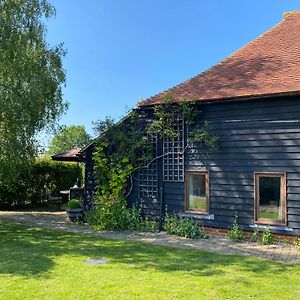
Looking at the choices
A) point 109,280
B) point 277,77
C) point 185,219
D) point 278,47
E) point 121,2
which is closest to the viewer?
point 109,280

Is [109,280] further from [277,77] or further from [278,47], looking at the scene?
[278,47]

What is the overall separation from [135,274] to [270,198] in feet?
15.5

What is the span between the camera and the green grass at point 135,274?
18.1 ft

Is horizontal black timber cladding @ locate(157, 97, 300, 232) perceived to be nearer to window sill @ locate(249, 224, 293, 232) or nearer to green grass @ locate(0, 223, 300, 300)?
window sill @ locate(249, 224, 293, 232)

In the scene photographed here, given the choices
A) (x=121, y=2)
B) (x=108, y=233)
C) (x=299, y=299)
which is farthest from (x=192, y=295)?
(x=121, y=2)

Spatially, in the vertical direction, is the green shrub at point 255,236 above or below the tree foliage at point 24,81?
below

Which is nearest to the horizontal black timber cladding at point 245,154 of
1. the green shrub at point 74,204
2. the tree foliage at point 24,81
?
the green shrub at point 74,204

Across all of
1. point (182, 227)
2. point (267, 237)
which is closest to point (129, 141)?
point (182, 227)

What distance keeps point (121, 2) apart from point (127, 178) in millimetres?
7787

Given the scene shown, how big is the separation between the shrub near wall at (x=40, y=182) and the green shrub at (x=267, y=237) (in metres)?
11.8

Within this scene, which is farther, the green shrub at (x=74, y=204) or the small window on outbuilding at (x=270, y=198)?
the green shrub at (x=74, y=204)

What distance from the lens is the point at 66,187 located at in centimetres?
2123

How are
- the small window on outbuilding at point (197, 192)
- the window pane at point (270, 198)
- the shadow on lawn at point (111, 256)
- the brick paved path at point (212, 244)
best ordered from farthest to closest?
the small window on outbuilding at point (197, 192)
the window pane at point (270, 198)
the brick paved path at point (212, 244)
the shadow on lawn at point (111, 256)

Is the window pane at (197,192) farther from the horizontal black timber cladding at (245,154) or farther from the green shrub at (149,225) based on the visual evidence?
the green shrub at (149,225)
